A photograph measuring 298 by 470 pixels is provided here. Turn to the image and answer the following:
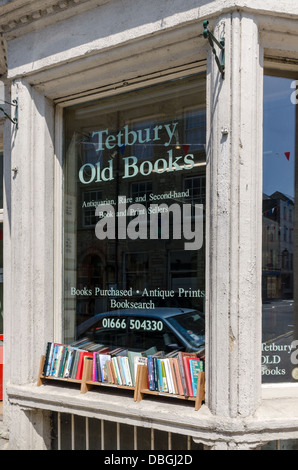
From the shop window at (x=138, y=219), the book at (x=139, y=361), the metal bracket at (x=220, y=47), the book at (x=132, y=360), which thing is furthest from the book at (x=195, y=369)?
the metal bracket at (x=220, y=47)

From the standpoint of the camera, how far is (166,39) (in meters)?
3.68

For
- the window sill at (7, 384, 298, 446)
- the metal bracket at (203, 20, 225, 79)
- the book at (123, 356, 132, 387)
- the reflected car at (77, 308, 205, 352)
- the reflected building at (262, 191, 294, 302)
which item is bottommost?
the window sill at (7, 384, 298, 446)

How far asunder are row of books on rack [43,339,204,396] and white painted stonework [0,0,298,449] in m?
0.17

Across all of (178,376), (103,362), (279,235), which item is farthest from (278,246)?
(103,362)

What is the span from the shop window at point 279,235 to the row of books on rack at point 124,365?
0.73 metres

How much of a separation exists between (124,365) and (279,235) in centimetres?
195

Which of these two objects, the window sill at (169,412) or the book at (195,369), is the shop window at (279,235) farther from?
the book at (195,369)

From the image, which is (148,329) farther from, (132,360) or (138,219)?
(138,219)

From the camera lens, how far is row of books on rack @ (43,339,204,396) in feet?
11.8

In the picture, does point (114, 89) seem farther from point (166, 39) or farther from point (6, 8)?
point (6, 8)

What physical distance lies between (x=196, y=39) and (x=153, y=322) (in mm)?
2694

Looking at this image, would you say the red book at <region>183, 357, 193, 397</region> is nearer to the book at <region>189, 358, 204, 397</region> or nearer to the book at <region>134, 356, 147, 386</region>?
the book at <region>189, 358, 204, 397</region>

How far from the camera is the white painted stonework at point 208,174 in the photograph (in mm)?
3275

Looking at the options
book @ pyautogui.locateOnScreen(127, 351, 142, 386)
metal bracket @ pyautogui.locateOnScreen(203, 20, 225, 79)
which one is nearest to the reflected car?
book @ pyautogui.locateOnScreen(127, 351, 142, 386)
